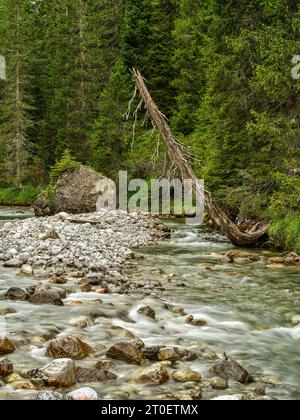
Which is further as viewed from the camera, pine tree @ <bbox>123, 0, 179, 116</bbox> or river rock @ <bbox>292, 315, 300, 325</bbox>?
pine tree @ <bbox>123, 0, 179, 116</bbox>

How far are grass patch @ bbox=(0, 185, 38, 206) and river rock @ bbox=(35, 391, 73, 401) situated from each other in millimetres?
32666

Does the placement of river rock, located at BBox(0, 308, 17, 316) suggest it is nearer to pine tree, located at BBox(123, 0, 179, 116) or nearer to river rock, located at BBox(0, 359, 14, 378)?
river rock, located at BBox(0, 359, 14, 378)

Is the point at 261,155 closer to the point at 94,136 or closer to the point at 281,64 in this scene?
the point at 281,64

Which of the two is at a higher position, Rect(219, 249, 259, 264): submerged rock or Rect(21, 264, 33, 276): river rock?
Rect(21, 264, 33, 276): river rock

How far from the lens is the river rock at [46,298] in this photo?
7977 mm

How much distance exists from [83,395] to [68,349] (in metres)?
1.16

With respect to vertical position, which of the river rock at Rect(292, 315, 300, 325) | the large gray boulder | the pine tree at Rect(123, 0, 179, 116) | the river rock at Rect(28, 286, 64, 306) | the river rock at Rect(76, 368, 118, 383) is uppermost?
the pine tree at Rect(123, 0, 179, 116)

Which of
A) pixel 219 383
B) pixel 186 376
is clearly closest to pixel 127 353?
pixel 186 376

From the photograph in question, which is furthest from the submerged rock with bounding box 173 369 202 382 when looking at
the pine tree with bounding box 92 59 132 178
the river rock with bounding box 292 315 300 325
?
the pine tree with bounding box 92 59 132 178

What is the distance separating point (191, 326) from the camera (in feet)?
24.1

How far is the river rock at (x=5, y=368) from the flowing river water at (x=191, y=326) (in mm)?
148

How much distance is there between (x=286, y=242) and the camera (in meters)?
13.8

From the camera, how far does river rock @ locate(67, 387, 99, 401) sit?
4691mm
